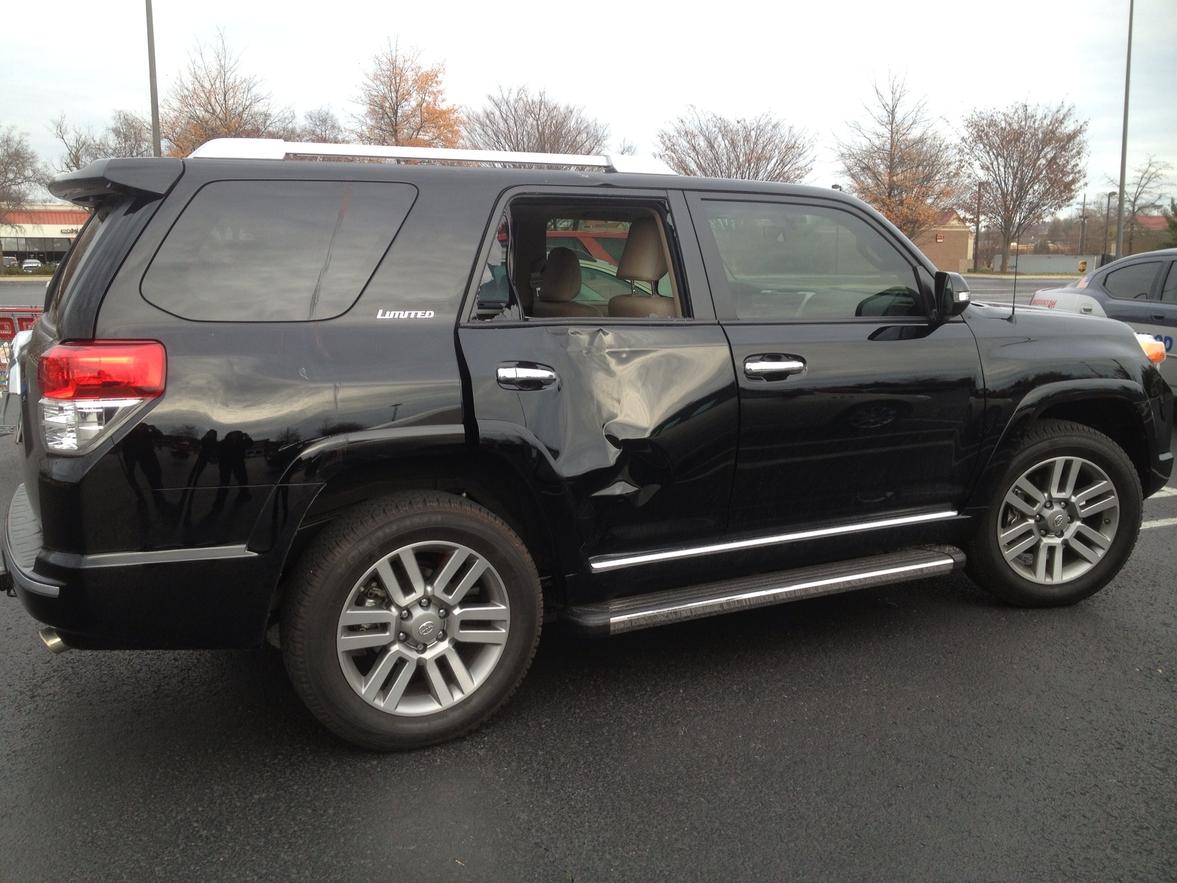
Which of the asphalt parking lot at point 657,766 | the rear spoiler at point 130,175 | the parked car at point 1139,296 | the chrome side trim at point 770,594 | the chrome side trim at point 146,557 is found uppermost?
the rear spoiler at point 130,175

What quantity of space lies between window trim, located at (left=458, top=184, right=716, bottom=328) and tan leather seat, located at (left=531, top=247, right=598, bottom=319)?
0.36m

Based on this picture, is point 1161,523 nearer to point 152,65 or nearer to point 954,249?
point 152,65

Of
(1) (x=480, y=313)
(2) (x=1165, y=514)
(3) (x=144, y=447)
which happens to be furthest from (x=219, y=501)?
(2) (x=1165, y=514)

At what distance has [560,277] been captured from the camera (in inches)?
153

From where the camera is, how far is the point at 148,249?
8.77 feet

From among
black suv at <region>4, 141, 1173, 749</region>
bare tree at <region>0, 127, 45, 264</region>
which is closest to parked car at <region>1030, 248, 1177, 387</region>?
black suv at <region>4, 141, 1173, 749</region>

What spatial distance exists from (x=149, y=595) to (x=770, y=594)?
210cm

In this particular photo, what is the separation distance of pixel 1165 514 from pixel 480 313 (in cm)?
501

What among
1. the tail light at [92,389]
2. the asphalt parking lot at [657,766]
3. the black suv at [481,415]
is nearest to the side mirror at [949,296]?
the black suv at [481,415]

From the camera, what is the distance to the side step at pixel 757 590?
3.18 metres

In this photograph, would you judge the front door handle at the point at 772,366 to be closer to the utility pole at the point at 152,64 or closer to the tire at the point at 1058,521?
the tire at the point at 1058,521

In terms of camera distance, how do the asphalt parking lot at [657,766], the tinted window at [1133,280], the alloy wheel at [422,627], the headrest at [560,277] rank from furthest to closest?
the tinted window at [1133,280] < the headrest at [560,277] < the alloy wheel at [422,627] < the asphalt parking lot at [657,766]

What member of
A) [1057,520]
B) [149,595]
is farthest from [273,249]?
[1057,520]

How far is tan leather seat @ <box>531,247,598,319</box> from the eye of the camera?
3680 millimetres
